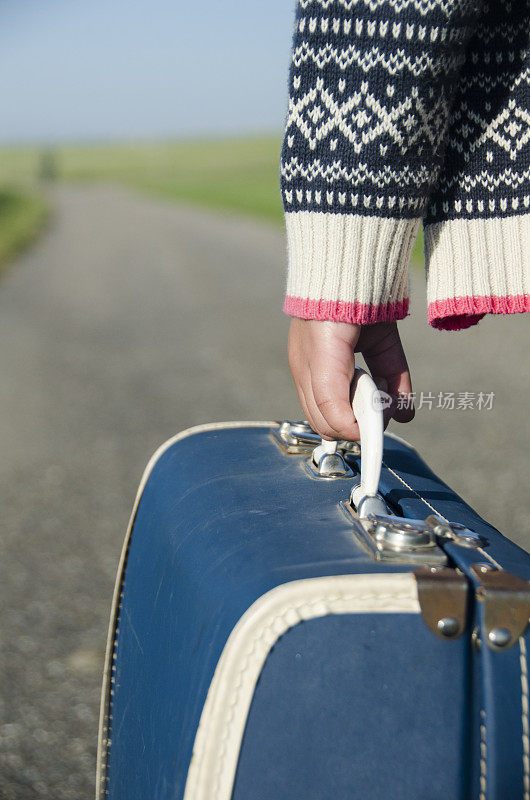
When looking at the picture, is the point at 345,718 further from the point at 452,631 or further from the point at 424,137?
the point at 424,137

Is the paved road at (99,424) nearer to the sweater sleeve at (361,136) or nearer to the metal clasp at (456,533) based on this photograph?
the metal clasp at (456,533)

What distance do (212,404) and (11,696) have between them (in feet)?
8.08

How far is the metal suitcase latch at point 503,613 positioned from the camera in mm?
893

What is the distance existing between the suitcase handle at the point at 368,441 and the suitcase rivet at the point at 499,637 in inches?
9.1

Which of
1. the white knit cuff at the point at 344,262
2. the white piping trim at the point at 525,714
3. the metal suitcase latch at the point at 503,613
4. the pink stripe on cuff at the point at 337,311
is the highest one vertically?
the white knit cuff at the point at 344,262

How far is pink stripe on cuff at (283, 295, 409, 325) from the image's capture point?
1.14 m

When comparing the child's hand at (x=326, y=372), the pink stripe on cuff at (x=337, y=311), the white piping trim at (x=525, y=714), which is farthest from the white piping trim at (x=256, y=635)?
the pink stripe on cuff at (x=337, y=311)

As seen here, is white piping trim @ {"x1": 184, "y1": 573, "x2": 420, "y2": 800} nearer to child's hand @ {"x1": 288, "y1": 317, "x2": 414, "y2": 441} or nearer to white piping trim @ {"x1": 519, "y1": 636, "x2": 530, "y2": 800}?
Answer: white piping trim @ {"x1": 519, "y1": 636, "x2": 530, "y2": 800}

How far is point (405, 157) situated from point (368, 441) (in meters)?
0.37

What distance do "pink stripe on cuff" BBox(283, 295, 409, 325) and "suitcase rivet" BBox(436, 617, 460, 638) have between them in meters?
0.42

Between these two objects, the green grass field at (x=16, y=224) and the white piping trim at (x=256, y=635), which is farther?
the green grass field at (x=16, y=224)

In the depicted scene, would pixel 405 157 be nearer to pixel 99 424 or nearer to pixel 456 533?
pixel 456 533

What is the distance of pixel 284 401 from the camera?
4398 mm

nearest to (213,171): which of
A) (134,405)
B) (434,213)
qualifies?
(134,405)
